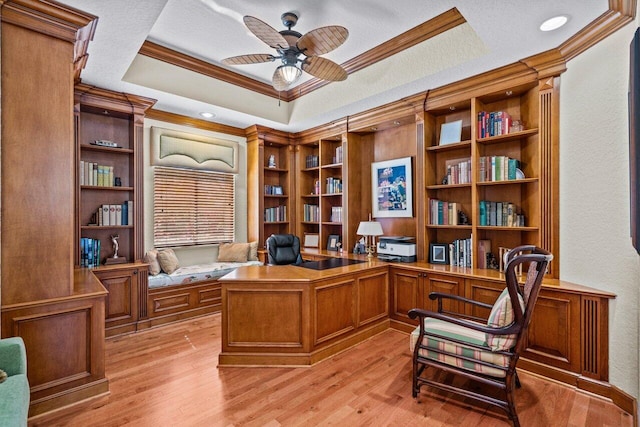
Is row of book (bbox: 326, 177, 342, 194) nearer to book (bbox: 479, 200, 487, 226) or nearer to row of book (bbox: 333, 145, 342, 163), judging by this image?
row of book (bbox: 333, 145, 342, 163)

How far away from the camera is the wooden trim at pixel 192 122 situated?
4.41m

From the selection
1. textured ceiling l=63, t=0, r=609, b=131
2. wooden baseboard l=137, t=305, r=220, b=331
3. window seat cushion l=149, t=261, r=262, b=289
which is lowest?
wooden baseboard l=137, t=305, r=220, b=331

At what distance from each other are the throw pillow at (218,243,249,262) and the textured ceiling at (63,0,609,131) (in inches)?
78.5

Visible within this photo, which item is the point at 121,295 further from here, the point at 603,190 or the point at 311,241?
the point at 603,190

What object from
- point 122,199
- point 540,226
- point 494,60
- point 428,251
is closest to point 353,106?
point 494,60

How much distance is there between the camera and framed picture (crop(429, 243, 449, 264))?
12.0ft

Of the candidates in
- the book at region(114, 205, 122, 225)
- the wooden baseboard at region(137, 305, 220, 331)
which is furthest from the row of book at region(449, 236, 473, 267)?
the book at region(114, 205, 122, 225)

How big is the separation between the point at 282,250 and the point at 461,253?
2218mm

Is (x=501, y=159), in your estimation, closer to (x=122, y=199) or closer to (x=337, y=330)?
(x=337, y=330)

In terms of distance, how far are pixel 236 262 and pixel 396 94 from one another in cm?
330

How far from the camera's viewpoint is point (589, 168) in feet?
8.32

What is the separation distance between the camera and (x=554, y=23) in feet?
7.79

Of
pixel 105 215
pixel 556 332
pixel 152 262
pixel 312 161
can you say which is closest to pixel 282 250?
pixel 152 262

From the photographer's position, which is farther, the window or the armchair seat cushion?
the window
